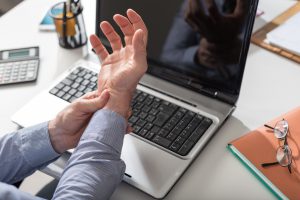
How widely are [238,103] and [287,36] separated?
0.29 meters

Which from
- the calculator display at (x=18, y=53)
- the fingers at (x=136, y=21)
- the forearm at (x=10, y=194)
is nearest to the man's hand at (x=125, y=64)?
the fingers at (x=136, y=21)

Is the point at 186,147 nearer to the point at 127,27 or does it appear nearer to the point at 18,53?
the point at 127,27

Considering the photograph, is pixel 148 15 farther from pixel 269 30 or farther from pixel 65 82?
pixel 269 30

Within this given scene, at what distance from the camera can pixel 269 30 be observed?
117 cm

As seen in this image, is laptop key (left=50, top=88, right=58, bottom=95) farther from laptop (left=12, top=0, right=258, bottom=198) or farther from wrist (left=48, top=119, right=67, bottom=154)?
wrist (left=48, top=119, right=67, bottom=154)

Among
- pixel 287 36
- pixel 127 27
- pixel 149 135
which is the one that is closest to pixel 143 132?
pixel 149 135

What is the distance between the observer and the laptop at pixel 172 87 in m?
0.82

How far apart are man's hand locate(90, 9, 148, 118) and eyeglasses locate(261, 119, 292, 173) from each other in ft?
1.00

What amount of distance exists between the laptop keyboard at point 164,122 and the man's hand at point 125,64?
0.29ft

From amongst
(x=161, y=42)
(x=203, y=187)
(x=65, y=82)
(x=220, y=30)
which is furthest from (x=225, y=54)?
(x=65, y=82)

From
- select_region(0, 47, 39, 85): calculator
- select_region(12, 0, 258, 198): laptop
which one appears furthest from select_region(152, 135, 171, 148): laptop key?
select_region(0, 47, 39, 85): calculator

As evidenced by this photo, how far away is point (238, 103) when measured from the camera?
0.98 meters

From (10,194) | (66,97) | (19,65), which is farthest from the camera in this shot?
(19,65)

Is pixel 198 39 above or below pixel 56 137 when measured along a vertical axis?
above
